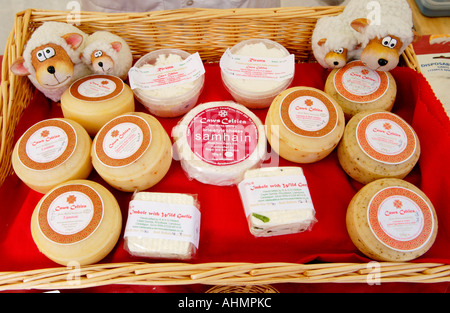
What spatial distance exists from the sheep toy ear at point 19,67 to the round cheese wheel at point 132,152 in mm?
354

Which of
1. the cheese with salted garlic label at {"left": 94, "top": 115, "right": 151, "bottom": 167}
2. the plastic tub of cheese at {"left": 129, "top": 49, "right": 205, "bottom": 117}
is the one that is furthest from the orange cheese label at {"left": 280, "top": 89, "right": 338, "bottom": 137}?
the cheese with salted garlic label at {"left": 94, "top": 115, "right": 151, "bottom": 167}

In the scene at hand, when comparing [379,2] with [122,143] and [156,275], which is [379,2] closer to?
[122,143]

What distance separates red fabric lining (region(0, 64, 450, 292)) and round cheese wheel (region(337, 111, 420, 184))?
0.23 ft

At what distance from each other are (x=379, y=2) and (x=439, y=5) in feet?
4.86

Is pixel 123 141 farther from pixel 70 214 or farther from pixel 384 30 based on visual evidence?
pixel 384 30

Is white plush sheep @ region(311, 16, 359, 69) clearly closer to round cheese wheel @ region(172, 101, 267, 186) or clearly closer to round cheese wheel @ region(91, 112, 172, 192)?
round cheese wheel @ region(172, 101, 267, 186)

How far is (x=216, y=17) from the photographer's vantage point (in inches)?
54.1

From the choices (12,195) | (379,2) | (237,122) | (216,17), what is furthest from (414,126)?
(12,195)

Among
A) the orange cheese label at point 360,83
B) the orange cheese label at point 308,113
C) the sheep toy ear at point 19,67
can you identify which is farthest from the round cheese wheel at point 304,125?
the sheep toy ear at point 19,67

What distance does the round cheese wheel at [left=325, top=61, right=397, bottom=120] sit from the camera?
125 cm

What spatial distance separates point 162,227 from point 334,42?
87 cm

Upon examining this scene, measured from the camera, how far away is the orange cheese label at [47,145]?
1099mm

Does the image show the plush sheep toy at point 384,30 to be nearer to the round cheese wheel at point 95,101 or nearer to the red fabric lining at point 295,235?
the red fabric lining at point 295,235

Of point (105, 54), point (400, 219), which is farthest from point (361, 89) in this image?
point (105, 54)
